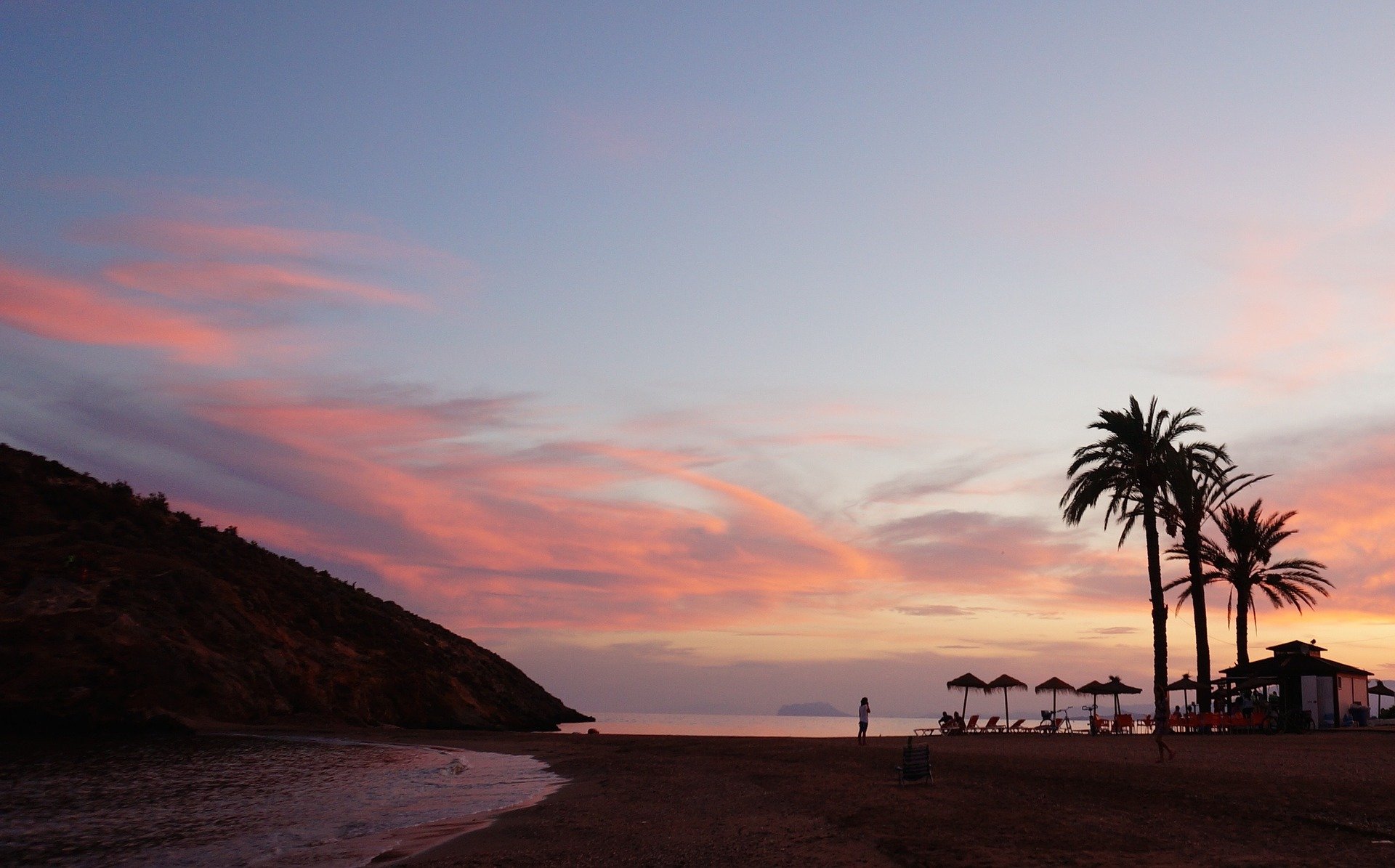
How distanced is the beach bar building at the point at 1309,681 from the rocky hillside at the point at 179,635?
5176 centimetres

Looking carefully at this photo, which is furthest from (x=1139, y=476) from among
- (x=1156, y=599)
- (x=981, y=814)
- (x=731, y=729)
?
(x=731, y=729)

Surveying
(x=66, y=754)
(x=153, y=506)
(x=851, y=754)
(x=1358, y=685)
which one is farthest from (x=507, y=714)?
(x=1358, y=685)

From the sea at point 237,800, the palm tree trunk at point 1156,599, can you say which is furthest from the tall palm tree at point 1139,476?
the sea at point 237,800

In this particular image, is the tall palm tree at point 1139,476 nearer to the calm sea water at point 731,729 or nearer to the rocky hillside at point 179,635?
the calm sea water at point 731,729

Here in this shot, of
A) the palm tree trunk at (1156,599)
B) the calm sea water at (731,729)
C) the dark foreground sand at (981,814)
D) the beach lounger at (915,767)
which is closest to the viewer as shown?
A: the dark foreground sand at (981,814)

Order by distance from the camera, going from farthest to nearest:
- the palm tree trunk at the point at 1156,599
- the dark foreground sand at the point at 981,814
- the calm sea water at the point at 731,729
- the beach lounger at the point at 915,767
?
the calm sea water at the point at 731,729 < the palm tree trunk at the point at 1156,599 < the beach lounger at the point at 915,767 < the dark foreground sand at the point at 981,814

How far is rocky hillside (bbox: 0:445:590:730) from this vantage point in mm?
47375

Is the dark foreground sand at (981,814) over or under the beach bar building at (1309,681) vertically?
under

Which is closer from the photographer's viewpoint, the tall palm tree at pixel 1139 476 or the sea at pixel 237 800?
the sea at pixel 237 800

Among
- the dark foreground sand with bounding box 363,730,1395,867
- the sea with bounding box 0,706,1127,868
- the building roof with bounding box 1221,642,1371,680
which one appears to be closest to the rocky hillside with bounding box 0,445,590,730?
the sea with bounding box 0,706,1127,868

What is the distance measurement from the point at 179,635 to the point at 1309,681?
59858 mm

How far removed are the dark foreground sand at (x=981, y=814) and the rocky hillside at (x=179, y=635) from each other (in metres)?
30.9

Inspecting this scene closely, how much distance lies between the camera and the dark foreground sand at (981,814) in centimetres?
1332

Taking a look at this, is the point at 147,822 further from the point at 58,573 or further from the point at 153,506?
the point at 153,506
